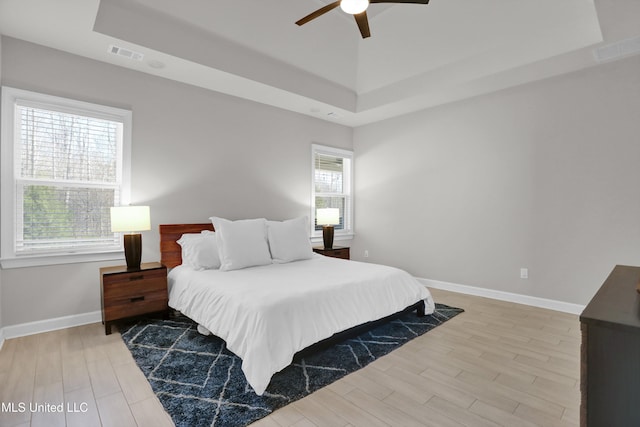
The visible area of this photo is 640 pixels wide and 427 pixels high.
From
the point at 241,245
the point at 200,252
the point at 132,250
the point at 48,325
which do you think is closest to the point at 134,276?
the point at 132,250

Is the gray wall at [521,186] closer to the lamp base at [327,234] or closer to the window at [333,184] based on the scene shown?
the window at [333,184]

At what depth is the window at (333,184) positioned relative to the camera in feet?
18.1

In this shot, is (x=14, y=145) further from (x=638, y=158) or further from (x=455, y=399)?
(x=638, y=158)

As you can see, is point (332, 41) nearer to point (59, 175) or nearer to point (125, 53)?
point (125, 53)

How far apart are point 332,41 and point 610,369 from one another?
160 inches

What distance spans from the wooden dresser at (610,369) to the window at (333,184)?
4.52 m

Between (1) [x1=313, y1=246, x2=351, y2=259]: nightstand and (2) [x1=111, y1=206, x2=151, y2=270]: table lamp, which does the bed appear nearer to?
(2) [x1=111, y1=206, x2=151, y2=270]: table lamp

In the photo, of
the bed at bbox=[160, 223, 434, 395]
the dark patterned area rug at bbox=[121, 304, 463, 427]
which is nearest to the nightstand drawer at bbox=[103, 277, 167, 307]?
the bed at bbox=[160, 223, 434, 395]

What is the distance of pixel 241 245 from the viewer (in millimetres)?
3467

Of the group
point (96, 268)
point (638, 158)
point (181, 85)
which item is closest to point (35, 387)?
point (96, 268)

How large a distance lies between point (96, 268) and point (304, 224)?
2307mm

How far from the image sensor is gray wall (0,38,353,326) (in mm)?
3086

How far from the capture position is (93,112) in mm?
3379

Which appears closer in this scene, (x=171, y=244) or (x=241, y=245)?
(x=241, y=245)
